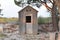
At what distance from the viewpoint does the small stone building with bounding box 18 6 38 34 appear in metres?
9.69

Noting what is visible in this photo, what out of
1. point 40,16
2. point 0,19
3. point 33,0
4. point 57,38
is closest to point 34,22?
point 40,16

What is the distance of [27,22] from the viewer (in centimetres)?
995

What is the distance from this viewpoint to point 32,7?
9.69 m

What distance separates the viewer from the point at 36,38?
864 centimetres

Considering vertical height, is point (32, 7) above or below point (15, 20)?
above

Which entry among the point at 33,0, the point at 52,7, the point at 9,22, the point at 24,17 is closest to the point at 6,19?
the point at 9,22

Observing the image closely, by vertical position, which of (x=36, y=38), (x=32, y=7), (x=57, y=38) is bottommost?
(x=36, y=38)

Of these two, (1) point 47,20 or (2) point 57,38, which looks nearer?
(2) point 57,38

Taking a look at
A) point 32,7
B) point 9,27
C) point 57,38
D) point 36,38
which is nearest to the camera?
point 57,38

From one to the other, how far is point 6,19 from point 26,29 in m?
1.21

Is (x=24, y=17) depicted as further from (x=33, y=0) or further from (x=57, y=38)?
(x=57, y=38)

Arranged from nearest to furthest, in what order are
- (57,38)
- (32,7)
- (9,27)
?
(57,38) < (32,7) < (9,27)

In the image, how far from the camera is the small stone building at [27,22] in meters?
9.69

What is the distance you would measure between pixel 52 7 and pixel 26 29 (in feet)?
6.05
